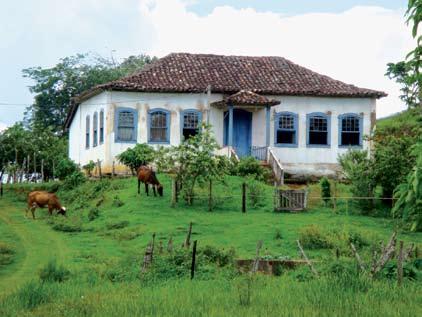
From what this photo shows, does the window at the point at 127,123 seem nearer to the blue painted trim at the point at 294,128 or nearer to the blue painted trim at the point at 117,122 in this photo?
the blue painted trim at the point at 117,122

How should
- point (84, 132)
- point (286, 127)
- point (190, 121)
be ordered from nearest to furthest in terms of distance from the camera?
point (190, 121) → point (286, 127) → point (84, 132)

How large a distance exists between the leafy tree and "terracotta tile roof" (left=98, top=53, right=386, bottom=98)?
6786 mm

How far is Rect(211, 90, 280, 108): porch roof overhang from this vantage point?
1411 inches

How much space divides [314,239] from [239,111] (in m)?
15.6

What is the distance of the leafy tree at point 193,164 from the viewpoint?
96.0ft

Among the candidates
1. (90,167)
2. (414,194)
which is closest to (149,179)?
(90,167)

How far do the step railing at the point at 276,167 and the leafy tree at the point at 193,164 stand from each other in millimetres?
4216

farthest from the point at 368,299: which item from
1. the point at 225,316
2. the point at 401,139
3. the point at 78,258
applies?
the point at 401,139

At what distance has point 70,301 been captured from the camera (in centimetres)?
1442

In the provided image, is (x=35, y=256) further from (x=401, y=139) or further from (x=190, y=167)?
(x=401, y=139)

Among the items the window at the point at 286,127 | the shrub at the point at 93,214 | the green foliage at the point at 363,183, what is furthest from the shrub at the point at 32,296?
the window at the point at 286,127

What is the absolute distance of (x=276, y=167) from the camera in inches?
1380

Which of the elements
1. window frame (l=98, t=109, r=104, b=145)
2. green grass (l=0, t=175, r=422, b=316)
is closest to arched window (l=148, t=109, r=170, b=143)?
window frame (l=98, t=109, r=104, b=145)

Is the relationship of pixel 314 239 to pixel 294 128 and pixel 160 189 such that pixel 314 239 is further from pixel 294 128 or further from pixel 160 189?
pixel 294 128
